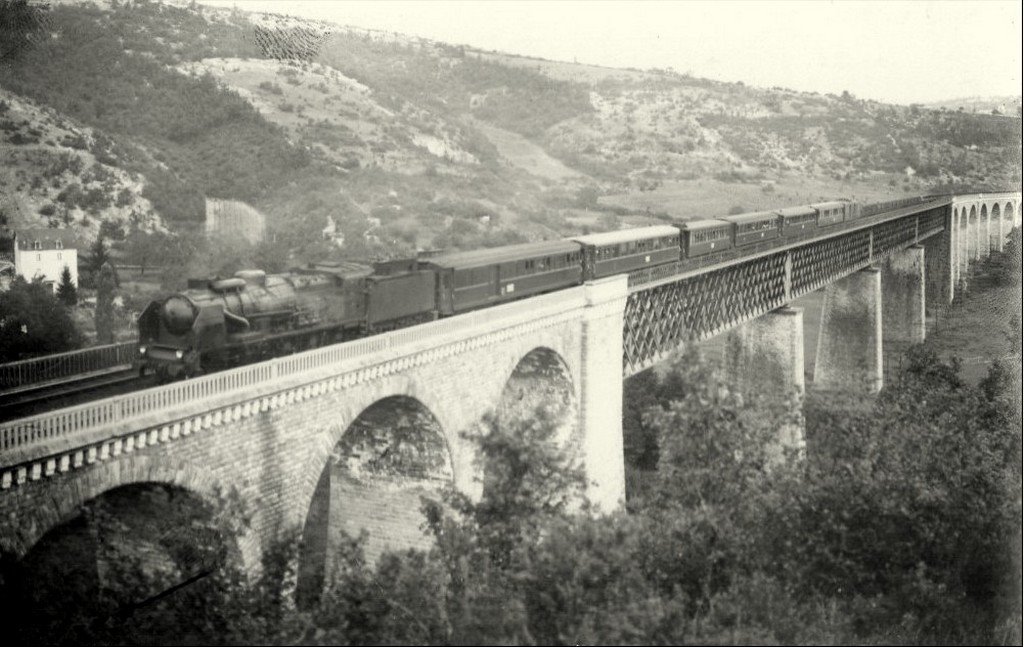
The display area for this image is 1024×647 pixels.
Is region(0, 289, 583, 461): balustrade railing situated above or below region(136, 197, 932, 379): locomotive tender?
below

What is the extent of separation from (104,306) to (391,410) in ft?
38.2

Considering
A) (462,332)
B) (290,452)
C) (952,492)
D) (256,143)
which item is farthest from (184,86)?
(952,492)

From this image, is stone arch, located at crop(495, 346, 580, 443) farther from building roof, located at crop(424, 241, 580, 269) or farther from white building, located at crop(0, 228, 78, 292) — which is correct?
white building, located at crop(0, 228, 78, 292)

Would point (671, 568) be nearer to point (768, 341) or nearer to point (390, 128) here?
point (768, 341)

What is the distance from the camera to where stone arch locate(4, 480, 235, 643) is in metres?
13.4

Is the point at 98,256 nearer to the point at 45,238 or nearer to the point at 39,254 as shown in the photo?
the point at 45,238

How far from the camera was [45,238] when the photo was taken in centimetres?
2684

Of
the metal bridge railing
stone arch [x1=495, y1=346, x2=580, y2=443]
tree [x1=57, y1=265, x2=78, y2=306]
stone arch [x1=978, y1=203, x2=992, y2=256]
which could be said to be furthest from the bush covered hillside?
stone arch [x1=495, y1=346, x2=580, y2=443]

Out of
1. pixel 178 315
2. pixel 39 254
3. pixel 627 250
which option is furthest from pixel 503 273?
pixel 39 254

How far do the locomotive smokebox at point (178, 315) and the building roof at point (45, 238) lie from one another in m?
10.7

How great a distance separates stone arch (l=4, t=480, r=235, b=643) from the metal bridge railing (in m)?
3.91

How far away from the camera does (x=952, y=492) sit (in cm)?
1855

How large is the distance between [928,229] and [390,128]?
1393 inches

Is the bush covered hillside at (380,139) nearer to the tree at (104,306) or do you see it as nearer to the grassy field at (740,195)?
the grassy field at (740,195)
